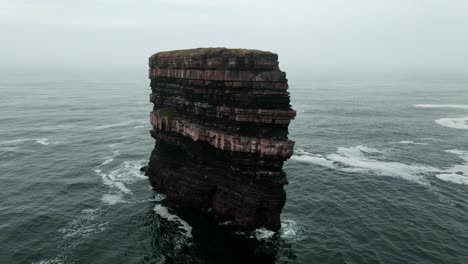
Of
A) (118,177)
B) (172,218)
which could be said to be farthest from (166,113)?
(118,177)

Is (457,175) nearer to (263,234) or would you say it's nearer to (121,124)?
(263,234)

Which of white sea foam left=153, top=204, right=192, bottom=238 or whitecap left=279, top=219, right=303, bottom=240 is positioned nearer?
whitecap left=279, top=219, right=303, bottom=240

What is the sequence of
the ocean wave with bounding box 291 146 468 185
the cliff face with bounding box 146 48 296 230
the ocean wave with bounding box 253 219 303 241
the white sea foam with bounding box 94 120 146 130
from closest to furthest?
1. the cliff face with bounding box 146 48 296 230
2. the ocean wave with bounding box 253 219 303 241
3. the ocean wave with bounding box 291 146 468 185
4. the white sea foam with bounding box 94 120 146 130

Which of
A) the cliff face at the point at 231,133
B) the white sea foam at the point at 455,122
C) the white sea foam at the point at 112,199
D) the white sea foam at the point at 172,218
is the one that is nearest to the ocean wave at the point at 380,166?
the cliff face at the point at 231,133

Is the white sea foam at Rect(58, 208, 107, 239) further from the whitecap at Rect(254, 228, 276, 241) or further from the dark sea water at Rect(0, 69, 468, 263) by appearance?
the whitecap at Rect(254, 228, 276, 241)

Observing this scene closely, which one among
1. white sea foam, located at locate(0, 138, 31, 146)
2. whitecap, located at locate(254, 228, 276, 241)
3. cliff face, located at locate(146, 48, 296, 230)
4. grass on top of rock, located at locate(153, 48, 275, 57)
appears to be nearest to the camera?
cliff face, located at locate(146, 48, 296, 230)

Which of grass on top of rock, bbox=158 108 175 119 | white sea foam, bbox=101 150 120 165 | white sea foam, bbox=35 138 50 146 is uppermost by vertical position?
grass on top of rock, bbox=158 108 175 119

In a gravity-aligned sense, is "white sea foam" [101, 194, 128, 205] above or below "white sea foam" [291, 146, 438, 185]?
below

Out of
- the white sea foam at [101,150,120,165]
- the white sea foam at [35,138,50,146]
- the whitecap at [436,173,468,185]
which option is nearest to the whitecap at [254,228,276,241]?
the whitecap at [436,173,468,185]
